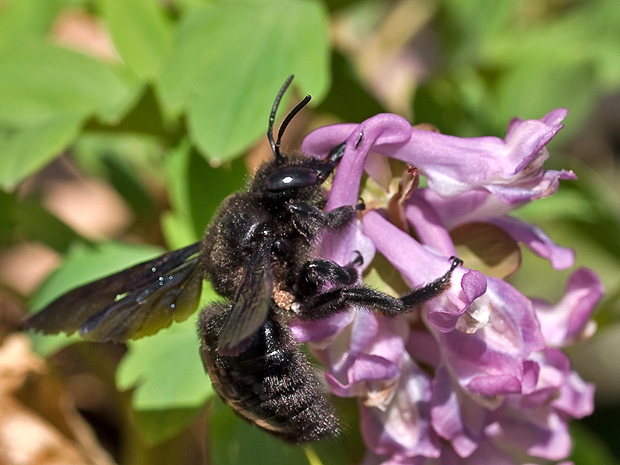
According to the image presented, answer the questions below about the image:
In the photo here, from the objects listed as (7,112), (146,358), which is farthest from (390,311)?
(7,112)

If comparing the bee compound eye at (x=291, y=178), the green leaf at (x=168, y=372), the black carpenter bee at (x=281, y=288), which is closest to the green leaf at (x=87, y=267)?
the green leaf at (x=168, y=372)

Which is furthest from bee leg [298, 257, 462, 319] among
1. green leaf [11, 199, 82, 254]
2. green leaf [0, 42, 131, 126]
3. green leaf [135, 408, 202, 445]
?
green leaf [11, 199, 82, 254]

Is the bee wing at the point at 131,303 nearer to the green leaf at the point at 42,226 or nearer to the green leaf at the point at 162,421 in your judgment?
the green leaf at the point at 162,421

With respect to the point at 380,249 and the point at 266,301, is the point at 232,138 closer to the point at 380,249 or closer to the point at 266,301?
the point at 380,249

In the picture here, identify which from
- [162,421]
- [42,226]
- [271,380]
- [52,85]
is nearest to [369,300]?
[271,380]

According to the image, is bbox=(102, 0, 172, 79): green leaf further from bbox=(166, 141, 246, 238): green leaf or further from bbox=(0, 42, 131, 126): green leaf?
bbox=(166, 141, 246, 238): green leaf
